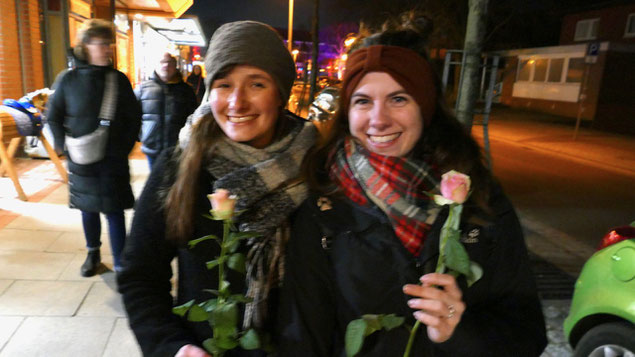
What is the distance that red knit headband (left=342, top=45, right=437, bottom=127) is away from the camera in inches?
52.6

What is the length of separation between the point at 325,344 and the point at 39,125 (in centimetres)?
677

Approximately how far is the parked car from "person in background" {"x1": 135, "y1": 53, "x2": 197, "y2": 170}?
161 inches

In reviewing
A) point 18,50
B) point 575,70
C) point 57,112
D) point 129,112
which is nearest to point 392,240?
point 129,112

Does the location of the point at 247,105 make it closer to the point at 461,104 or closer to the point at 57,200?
the point at 461,104

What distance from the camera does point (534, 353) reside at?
4.27 feet

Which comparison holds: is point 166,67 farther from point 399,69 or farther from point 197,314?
point 197,314

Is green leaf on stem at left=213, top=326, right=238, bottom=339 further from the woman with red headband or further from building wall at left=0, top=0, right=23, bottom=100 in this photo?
building wall at left=0, top=0, right=23, bottom=100

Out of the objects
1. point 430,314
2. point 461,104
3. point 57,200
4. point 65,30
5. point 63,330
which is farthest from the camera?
point 65,30

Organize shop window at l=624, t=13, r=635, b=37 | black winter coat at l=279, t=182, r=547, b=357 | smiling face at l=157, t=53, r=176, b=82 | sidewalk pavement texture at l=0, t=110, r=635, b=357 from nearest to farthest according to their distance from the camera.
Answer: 1. black winter coat at l=279, t=182, r=547, b=357
2. sidewalk pavement texture at l=0, t=110, r=635, b=357
3. smiling face at l=157, t=53, r=176, b=82
4. shop window at l=624, t=13, r=635, b=37

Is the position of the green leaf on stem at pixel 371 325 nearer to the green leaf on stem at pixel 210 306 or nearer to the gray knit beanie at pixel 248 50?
the green leaf on stem at pixel 210 306

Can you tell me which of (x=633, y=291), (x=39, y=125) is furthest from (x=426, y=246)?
(x=39, y=125)

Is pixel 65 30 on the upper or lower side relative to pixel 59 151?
upper

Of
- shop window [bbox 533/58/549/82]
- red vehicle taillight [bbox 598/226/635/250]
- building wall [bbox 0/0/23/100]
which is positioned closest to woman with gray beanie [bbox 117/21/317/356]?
red vehicle taillight [bbox 598/226/635/250]

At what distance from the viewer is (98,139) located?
381cm
